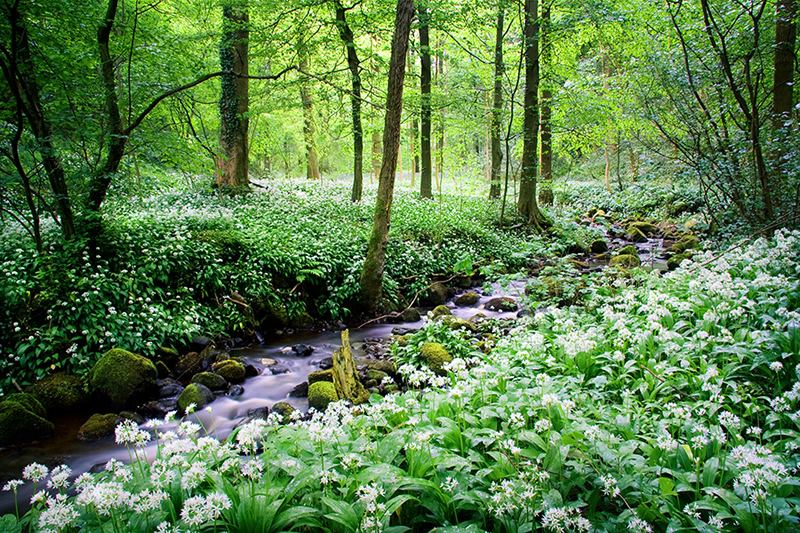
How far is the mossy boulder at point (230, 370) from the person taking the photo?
Answer: 21.8ft

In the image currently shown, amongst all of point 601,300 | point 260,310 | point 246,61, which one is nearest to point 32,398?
point 260,310

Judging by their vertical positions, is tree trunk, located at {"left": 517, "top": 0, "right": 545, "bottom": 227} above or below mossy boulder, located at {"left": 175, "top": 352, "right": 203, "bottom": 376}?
above

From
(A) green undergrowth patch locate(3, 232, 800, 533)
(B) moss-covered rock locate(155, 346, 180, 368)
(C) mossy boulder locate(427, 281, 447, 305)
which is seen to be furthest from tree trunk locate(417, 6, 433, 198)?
(A) green undergrowth patch locate(3, 232, 800, 533)

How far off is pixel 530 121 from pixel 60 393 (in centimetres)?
1429

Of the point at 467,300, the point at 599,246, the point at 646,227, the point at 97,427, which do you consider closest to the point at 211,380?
the point at 97,427

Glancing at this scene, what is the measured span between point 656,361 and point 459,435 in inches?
101

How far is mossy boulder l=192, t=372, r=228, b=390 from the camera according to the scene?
249 inches

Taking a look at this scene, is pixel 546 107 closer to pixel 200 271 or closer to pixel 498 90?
pixel 498 90

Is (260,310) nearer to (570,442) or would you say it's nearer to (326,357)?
(326,357)

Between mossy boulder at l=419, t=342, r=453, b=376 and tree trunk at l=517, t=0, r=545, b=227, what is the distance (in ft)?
32.1

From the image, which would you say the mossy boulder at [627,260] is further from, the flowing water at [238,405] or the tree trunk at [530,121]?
the flowing water at [238,405]

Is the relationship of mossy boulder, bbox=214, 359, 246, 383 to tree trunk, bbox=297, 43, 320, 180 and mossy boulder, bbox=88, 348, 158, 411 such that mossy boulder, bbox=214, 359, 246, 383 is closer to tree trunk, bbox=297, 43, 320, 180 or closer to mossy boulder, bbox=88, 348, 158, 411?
mossy boulder, bbox=88, 348, 158, 411

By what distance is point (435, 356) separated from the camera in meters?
6.23

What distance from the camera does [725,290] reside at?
15.6 feet
